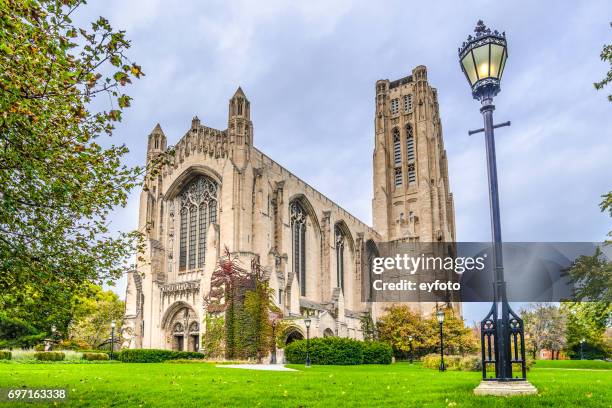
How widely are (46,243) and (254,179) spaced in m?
30.2

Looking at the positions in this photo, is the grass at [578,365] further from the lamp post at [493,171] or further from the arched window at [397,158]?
the arched window at [397,158]

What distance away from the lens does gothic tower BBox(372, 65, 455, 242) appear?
214 feet

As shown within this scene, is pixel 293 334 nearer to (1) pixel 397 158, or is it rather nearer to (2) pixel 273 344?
(2) pixel 273 344

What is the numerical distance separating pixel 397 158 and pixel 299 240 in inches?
1066

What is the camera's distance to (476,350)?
54469 mm

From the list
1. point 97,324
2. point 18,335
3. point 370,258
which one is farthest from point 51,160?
point 370,258

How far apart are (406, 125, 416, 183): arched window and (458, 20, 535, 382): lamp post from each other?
200 ft

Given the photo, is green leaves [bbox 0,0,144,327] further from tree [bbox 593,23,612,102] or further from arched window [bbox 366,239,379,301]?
arched window [bbox 366,239,379,301]

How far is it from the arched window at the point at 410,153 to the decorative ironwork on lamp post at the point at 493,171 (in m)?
60.9

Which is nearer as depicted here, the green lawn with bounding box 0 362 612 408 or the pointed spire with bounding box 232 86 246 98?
the green lawn with bounding box 0 362 612 408

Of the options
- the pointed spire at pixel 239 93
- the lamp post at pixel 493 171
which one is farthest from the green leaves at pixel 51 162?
the pointed spire at pixel 239 93

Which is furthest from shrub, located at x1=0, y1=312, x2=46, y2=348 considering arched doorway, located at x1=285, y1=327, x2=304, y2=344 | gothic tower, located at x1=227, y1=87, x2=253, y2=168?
gothic tower, located at x1=227, y1=87, x2=253, y2=168

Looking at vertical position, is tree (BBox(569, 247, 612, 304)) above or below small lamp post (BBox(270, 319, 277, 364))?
above

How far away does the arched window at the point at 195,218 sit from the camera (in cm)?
4131
